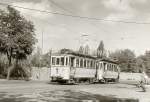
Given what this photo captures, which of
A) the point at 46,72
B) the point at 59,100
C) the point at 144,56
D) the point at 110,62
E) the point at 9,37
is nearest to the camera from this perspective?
the point at 59,100

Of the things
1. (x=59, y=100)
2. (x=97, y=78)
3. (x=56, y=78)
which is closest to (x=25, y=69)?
(x=97, y=78)

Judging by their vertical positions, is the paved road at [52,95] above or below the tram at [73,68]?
below

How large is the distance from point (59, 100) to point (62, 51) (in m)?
15.1

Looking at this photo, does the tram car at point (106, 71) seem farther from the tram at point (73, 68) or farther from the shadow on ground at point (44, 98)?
the shadow on ground at point (44, 98)

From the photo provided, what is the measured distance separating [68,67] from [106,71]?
12.5 metres

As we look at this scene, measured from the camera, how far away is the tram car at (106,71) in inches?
1527

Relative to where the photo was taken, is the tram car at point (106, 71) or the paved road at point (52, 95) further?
the tram car at point (106, 71)

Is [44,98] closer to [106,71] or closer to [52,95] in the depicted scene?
[52,95]

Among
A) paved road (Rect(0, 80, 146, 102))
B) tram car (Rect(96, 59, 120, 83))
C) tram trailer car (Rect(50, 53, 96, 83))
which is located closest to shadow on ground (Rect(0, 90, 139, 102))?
paved road (Rect(0, 80, 146, 102))

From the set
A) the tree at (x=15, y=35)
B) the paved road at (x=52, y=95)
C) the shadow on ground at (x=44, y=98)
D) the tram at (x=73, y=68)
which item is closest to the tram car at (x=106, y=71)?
the tram at (x=73, y=68)

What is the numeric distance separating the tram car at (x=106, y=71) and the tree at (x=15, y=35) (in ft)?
31.3

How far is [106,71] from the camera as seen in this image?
41.7m

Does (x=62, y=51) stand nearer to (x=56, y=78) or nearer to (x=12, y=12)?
(x=56, y=78)

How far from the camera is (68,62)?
30641 millimetres
